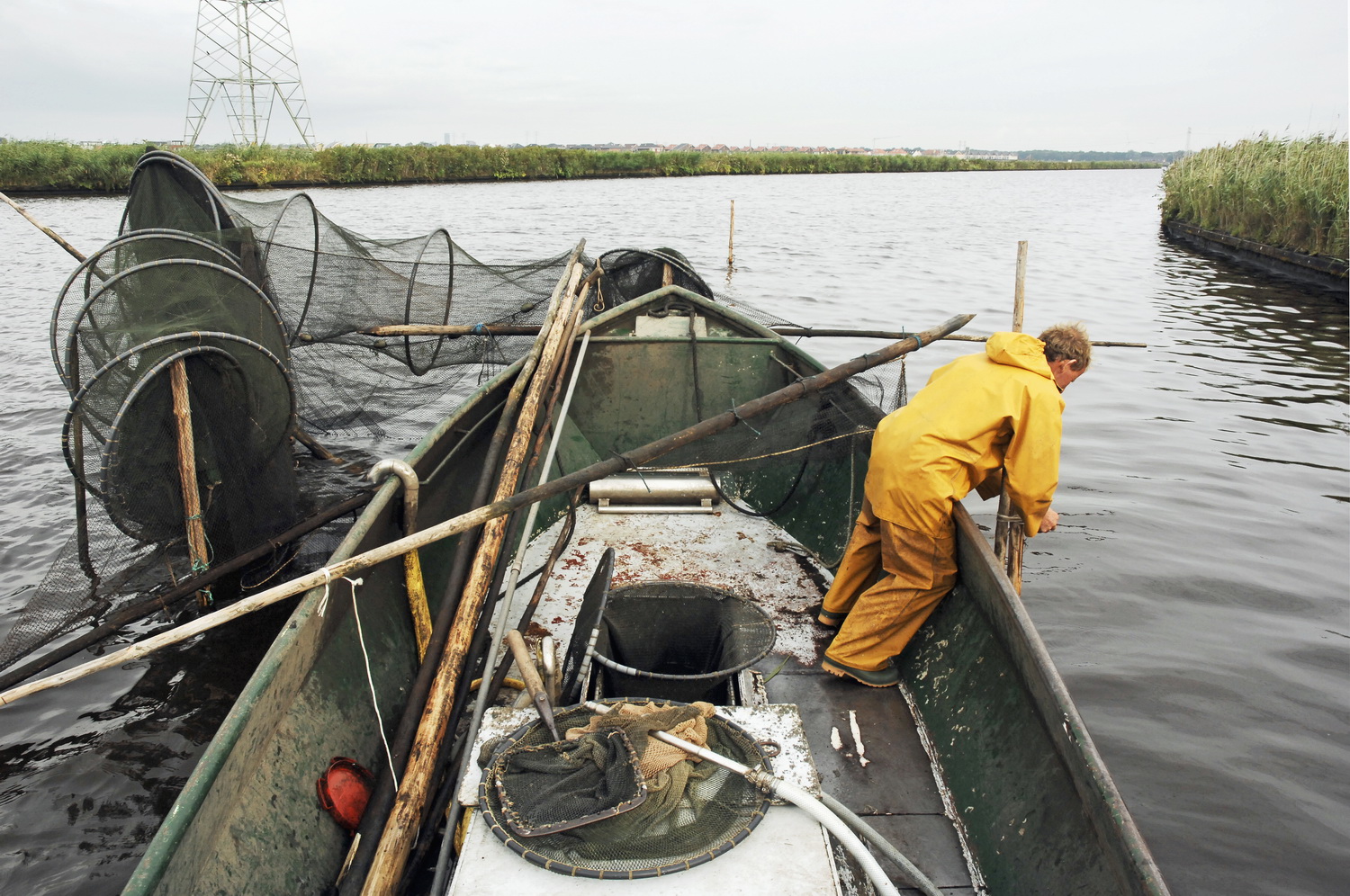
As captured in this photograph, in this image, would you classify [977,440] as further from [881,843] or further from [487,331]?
[487,331]

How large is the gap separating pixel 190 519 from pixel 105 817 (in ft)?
5.10

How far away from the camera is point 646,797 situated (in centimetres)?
231

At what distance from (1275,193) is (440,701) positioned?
75.1ft

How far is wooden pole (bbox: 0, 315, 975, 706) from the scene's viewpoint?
2.28 meters

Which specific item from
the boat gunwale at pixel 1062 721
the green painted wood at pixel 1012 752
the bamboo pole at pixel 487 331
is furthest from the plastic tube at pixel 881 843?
the bamboo pole at pixel 487 331

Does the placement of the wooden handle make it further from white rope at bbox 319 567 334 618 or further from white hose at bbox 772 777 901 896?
white hose at bbox 772 777 901 896

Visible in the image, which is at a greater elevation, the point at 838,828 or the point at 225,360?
the point at 225,360

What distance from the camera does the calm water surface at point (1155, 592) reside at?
3969 mm

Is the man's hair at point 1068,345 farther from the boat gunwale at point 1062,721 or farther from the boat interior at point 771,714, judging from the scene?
the boat interior at point 771,714

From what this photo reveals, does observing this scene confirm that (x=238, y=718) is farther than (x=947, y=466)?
No

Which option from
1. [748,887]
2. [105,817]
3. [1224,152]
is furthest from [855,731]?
[1224,152]

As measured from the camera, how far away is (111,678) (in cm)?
489

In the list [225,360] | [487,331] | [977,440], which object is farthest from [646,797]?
[487,331]

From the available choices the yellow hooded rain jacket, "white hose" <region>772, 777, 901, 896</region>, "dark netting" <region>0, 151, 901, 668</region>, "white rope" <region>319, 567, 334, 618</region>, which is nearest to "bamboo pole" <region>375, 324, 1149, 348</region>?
"dark netting" <region>0, 151, 901, 668</region>
